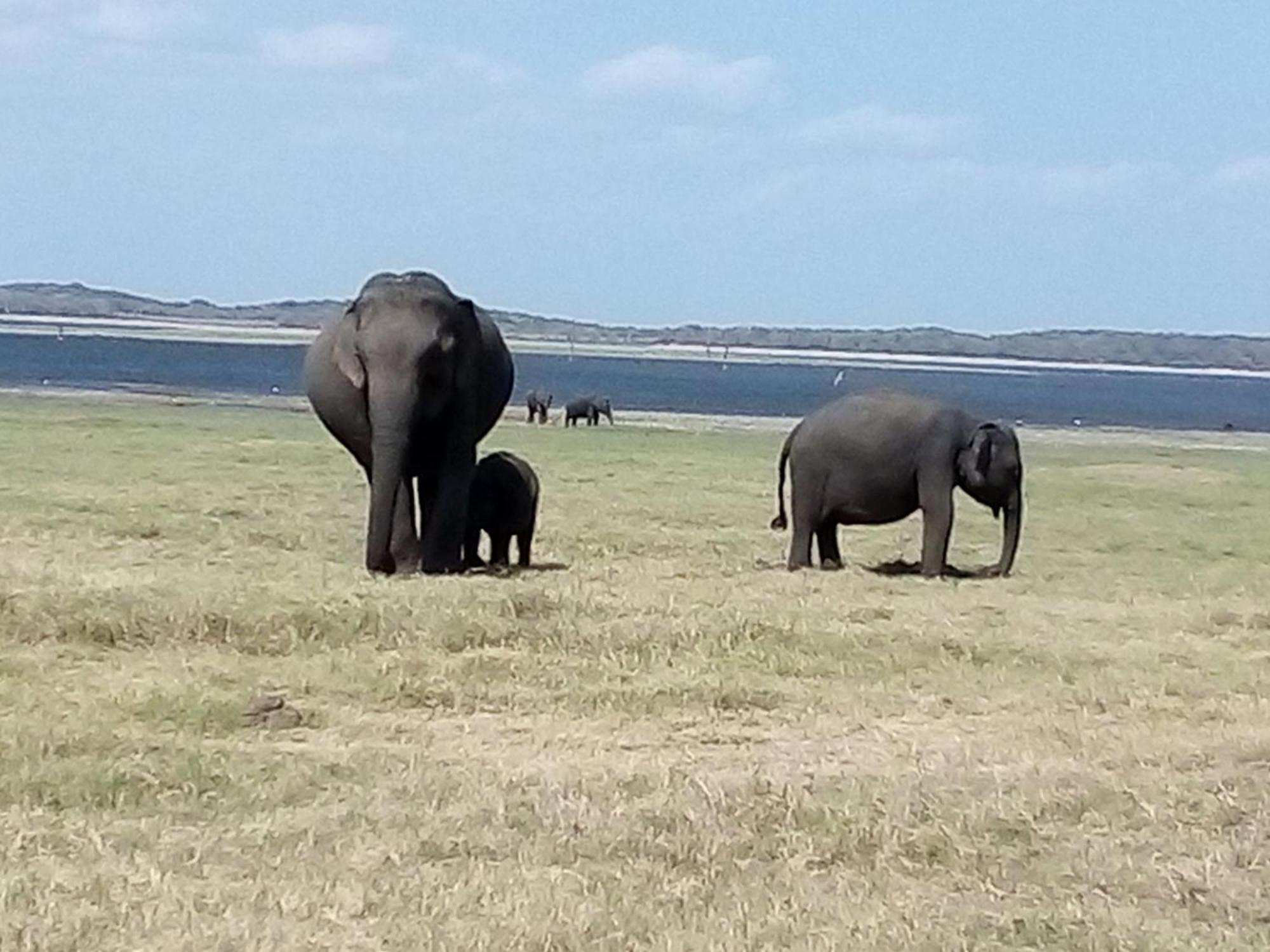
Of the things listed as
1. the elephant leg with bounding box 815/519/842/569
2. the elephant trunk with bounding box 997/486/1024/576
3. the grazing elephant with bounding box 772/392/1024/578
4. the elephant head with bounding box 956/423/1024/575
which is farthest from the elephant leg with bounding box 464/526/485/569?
the elephant trunk with bounding box 997/486/1024/576

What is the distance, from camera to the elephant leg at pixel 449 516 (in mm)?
17750

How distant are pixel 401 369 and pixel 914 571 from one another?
5759 mm

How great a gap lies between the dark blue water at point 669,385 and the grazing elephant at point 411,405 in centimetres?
2981

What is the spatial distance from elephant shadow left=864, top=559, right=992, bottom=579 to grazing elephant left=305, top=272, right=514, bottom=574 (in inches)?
162

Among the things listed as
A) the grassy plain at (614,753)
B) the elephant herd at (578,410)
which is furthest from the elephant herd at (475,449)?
the elephant herd at (578,410)

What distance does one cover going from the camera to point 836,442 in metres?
20.7

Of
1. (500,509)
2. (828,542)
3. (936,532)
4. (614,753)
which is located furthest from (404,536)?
(614,753)

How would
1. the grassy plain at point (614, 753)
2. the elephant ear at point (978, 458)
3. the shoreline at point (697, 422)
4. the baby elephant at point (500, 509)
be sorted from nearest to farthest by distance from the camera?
the grassy plain at point (614, 753)
the baby elephant at point (500, 509)
the elephant ear at point (978, 458)
the shoreline at point (697, 422)

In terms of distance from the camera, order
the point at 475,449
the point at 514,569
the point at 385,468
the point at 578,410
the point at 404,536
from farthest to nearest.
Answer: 1. the point at 578,410
2. the point at 514,569
3. the point at 475,449
4. the point at 404,536
5. the point at 385,468

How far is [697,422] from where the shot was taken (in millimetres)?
66438

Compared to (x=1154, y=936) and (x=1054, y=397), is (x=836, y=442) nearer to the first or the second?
(x=1154, y=936)

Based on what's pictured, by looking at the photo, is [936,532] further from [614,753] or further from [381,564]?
[614,753]

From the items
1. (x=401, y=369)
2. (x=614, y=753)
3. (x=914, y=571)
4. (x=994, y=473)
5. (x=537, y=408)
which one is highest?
(x=401, y=369)

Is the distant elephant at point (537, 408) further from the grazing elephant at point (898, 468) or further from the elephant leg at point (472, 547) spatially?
the elephant leg at point (472, 547)
